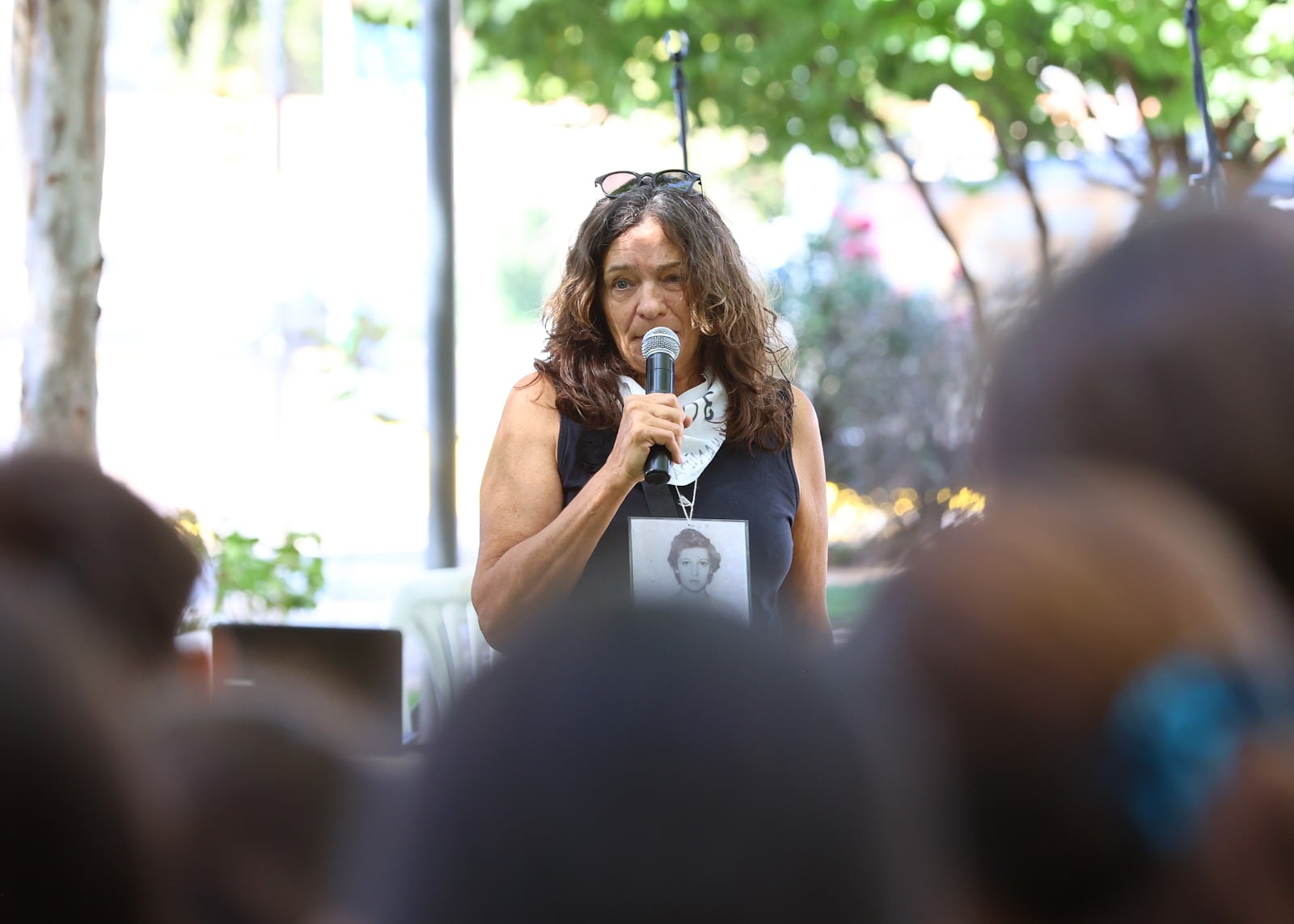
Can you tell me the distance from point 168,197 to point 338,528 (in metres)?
5.74

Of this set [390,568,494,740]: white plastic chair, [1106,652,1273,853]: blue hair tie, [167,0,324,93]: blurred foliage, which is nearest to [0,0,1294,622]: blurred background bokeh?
[167,0,324,93]: blurred foliage

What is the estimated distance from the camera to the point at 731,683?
562 millimetres

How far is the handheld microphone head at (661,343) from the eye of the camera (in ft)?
8.16

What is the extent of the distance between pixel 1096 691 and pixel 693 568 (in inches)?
68.8

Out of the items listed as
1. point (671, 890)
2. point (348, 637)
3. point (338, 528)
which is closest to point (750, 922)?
point (671, 890)

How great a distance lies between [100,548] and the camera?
33.3 inches

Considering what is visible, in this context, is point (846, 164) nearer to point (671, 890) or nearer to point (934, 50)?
point (934, 50)

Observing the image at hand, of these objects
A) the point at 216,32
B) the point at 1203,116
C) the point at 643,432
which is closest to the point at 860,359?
the point at 216,32

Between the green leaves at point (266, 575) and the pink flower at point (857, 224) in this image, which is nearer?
the green leaves at point (266, 575)

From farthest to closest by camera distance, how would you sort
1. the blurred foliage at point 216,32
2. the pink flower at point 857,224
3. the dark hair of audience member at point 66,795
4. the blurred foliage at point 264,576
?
the pink flower at point 857,224
the blurred foliage at point 264,576
the blurred foliage at point 216,32
the dark hair of audience member at point 66,795

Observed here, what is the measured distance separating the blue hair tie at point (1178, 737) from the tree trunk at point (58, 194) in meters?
3.07

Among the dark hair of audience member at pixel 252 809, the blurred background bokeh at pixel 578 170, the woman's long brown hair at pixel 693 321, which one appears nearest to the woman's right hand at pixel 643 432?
the woman's long brown hair at pixel 693 321

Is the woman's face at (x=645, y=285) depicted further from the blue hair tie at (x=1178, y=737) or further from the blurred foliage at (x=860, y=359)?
the blurred foliage at (x=860, y=359)

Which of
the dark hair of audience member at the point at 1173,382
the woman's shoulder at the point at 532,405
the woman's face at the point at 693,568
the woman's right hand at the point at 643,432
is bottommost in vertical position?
the woman's face at the point at 693,568
